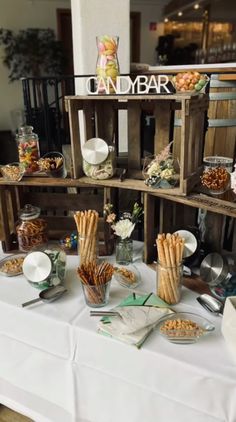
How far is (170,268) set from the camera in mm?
919

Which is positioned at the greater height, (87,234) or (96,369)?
(87,234)

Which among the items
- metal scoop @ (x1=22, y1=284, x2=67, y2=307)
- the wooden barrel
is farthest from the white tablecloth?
the wooden barrel

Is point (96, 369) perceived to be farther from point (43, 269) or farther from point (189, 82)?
point (189, 82)

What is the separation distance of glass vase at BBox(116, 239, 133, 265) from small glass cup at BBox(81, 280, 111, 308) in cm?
22

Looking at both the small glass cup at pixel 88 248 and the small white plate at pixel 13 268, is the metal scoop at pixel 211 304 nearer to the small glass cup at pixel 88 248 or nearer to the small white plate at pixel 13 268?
the small glass cup at pixel 88 248

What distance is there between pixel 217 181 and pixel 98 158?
372 millimetres

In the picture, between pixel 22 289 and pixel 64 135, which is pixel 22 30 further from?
pixel 22 289

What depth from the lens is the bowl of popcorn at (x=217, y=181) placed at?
96 centimetres

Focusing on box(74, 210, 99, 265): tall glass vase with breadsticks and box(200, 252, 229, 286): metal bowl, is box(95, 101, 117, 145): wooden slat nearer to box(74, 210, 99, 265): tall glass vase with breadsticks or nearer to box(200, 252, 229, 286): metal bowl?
box(74, 210, 99, 265): tall glass vase with breadsticks

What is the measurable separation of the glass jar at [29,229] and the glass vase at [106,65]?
47 centimetres

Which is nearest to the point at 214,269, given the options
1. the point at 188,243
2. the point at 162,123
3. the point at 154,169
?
the point at 188,243

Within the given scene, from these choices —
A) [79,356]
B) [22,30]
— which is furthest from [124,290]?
[22,30]

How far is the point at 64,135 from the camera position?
3.04m

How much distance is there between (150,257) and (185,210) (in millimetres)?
227
